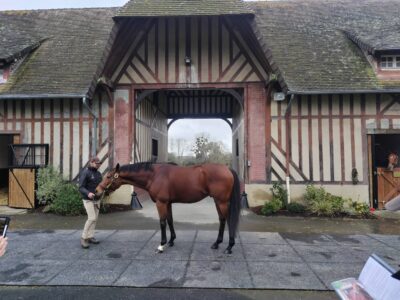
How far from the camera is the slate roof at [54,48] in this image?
9461 millimetres

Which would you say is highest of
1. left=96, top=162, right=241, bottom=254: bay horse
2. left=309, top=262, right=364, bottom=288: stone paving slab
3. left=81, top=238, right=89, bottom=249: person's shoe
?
left=96, top=162, right=241, bottom=254: bay horse

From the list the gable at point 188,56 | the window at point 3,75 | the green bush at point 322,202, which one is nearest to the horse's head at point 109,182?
the gable at point 188,56

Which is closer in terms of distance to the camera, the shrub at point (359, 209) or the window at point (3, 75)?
the shrub at point (359, 209)

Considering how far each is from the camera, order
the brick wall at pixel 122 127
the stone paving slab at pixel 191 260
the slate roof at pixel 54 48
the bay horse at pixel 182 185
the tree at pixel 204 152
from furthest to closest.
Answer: the tree at pixel 204 152 → the brick wall at pixel 122 127 → the slate roof at pixel 54 48 → the bay horse at pixel 182 185 → the stone paving slab at pixel 191 260

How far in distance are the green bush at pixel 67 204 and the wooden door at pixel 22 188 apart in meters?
1.04

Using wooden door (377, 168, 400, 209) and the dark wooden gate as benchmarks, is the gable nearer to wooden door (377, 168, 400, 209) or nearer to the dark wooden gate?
the dark wooden gate

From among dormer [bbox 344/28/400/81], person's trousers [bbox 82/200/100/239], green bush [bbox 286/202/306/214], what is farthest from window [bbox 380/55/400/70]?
person's trousers [bbox 82/200/100/239]

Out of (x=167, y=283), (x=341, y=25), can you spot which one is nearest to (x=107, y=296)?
(x=167, y=283)

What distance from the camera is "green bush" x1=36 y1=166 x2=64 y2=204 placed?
8830 mm

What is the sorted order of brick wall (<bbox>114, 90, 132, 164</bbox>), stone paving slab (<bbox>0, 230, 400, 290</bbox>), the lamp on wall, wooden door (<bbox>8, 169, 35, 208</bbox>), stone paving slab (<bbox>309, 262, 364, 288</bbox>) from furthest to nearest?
brick wall (<bbox>114, 90, 132, 164</bbox>) → the lamp on wall → wooden door (<bbox>8, 169, 35, 208</bbox>) → stone paving slab (<bbox>309, 262, 364, 288</bbox>) → stone paving slab (<bbox>0, 230, 400, 290</bbox>)

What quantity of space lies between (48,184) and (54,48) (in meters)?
5.56

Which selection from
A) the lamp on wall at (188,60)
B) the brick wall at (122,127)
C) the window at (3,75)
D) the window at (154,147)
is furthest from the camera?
the window at (154,147)

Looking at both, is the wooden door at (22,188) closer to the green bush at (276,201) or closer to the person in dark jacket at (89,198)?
the person in dark jacket at (89,198)

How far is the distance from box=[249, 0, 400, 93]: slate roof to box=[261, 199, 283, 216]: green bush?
3340 millimetres
